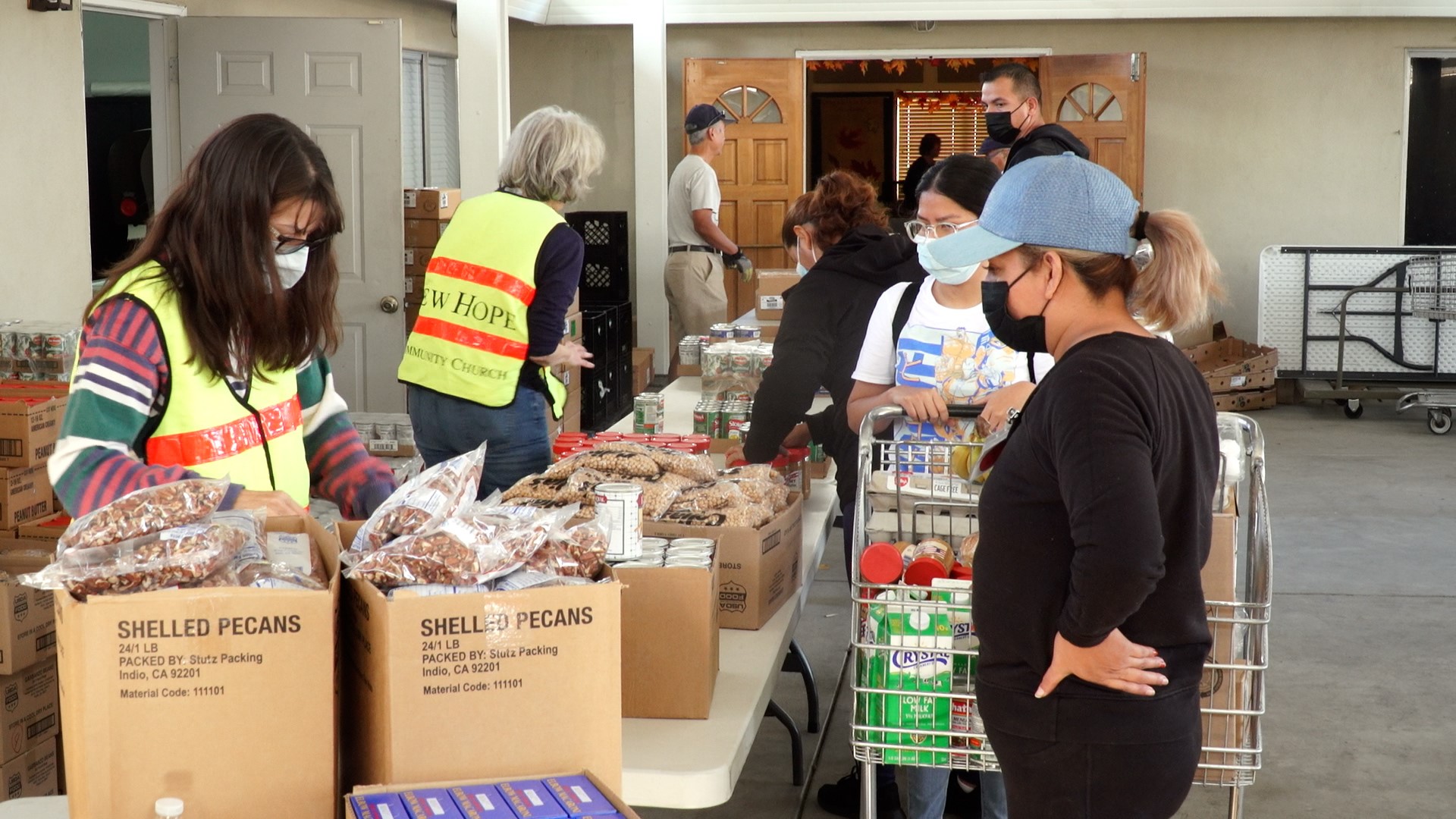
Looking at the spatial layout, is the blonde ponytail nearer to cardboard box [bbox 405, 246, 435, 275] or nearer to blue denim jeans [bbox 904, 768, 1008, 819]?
blue denim jeans [bbox 904, 768, 1008, 819]

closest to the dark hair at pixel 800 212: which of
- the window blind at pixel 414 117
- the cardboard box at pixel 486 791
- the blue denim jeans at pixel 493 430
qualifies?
the blue denim jeans at pixel 493 430

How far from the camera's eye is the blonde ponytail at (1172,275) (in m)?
1.73

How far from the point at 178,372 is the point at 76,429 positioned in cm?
16

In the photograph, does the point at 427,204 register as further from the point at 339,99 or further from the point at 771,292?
the point at 771,292

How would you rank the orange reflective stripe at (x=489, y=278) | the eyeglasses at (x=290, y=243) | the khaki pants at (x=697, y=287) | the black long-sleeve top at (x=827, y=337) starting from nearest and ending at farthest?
the eyeglasses at (x=290, y=243) → the black long-sleeve top at (x=827, y=337) → the orange reflective stripe at (x=489, y=278) → the khaki pants at (x=697, y=287)

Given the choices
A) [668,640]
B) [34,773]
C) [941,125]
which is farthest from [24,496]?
[941,125]

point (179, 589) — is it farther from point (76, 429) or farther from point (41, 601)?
point (41, 601)

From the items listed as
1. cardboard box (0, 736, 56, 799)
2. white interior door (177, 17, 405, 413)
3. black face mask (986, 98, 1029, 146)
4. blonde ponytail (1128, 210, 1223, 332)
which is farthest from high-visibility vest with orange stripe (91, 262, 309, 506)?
white interior door (177, 17, 405, 413)

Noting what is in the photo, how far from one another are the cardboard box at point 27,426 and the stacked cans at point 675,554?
207cm

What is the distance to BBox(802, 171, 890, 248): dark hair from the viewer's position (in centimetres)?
352

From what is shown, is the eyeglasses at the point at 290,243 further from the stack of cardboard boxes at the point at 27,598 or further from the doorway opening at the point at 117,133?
the doorway opening at the point at 117,133

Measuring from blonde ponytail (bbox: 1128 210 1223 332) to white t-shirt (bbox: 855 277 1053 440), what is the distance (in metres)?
0.98

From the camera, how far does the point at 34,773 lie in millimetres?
3096

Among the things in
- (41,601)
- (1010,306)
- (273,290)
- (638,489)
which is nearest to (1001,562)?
(1010,306)
